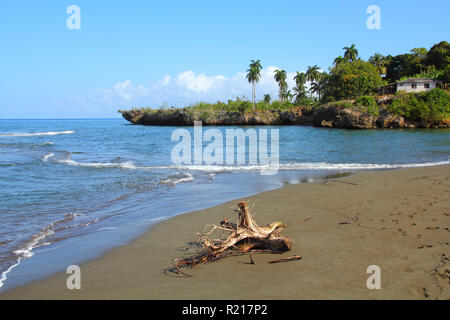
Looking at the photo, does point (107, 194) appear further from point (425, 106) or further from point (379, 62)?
point (379, 62)

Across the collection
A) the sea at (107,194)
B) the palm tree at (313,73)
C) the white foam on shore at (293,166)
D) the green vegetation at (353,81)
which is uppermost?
the palm tree at (313,73)

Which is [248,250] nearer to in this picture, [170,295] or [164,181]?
[170,295]

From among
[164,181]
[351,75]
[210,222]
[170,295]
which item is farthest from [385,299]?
[351,75]

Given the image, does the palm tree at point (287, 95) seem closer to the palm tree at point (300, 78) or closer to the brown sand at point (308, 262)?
the palm tree at point (300, 78)

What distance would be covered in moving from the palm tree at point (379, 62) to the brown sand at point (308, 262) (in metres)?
81.3

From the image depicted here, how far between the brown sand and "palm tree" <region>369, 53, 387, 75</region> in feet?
267

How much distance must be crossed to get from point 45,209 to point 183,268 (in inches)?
243

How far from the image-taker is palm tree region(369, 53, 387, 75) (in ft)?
258

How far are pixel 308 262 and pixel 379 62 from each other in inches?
3638

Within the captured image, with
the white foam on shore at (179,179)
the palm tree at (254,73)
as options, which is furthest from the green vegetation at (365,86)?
the white foam on shore at (179,179)

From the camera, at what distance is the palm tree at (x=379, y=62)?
78.6m

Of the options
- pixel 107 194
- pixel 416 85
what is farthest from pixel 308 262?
pixel 416 85

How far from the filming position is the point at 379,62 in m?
83.7

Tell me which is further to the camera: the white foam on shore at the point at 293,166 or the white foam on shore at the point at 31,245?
the white foam on shore at the point at 293,166
